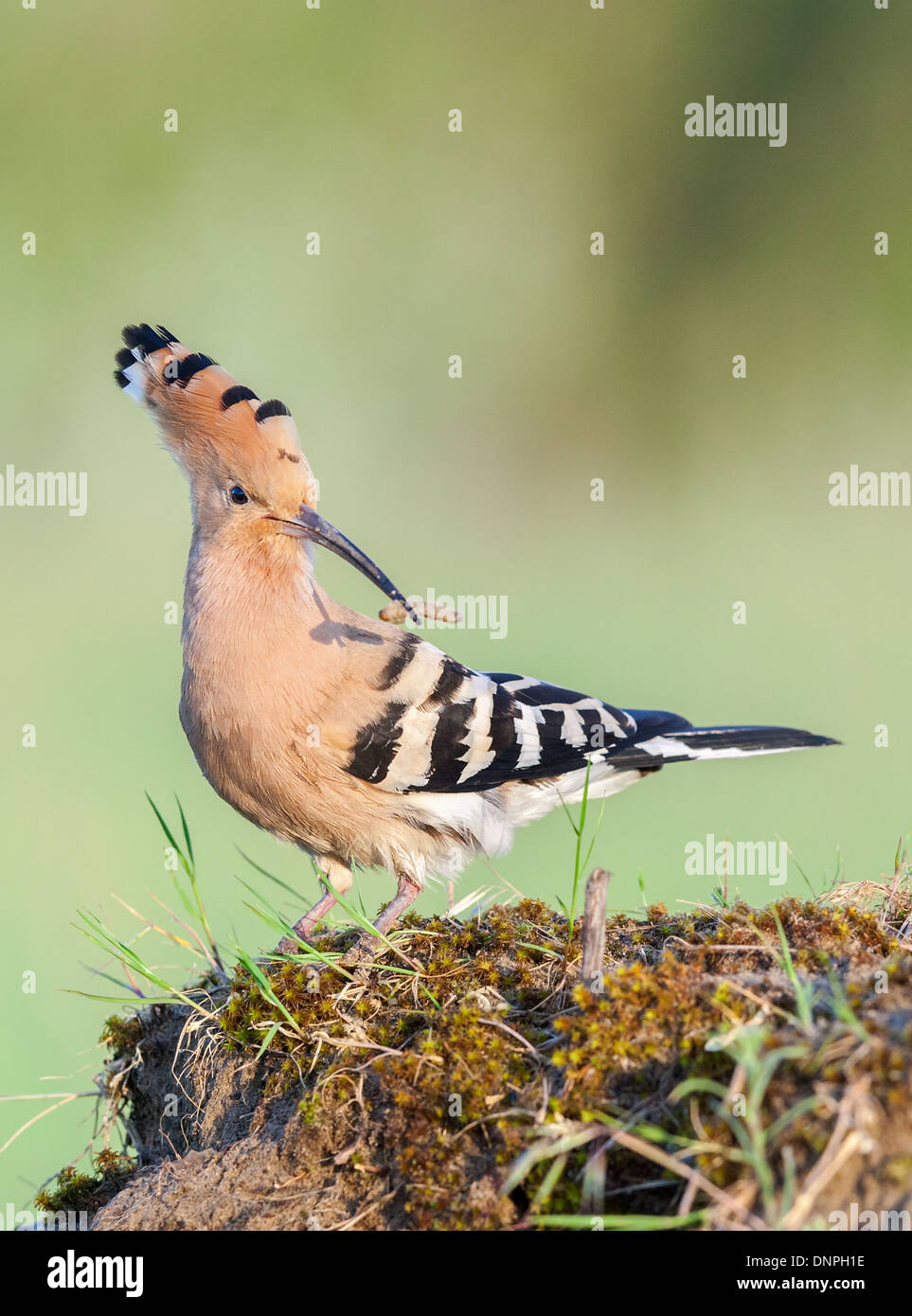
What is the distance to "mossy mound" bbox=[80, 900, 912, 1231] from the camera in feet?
3.62

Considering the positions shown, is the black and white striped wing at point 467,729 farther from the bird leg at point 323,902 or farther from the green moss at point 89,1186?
the green moss at point 89,1186

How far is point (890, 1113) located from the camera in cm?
107

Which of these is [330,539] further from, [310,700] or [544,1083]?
[544,1083]

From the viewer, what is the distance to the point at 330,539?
227cm

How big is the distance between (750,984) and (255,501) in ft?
4.63

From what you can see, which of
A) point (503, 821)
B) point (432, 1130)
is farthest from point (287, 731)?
point (432, 1130)

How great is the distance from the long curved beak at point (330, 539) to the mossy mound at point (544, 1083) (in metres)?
0.72

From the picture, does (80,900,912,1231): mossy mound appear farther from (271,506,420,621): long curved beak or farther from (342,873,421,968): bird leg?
(271,506,420,621): long curved beak

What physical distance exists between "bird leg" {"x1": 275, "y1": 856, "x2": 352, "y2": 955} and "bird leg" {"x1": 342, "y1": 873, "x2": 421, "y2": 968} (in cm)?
11

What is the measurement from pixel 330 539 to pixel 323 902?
0.78 metres

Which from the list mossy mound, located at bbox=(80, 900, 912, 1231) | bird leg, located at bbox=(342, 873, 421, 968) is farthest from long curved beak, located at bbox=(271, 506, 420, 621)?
mossy mound, located at bbox=(80, 900, 912, 1231)

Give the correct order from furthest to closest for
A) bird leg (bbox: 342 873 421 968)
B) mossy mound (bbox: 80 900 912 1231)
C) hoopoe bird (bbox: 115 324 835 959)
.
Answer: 1. hoopoe bird (bbox: 115 324 835 959)
2. bird leg (bbox: 342 873 421 968)
3. mossy mound (bbox: 80 900 912 1231)

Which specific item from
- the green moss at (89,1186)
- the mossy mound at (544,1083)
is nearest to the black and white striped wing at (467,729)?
the mossy mound at (544,1083)

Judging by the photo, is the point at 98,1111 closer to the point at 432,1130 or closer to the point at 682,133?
the point at 432,1130
